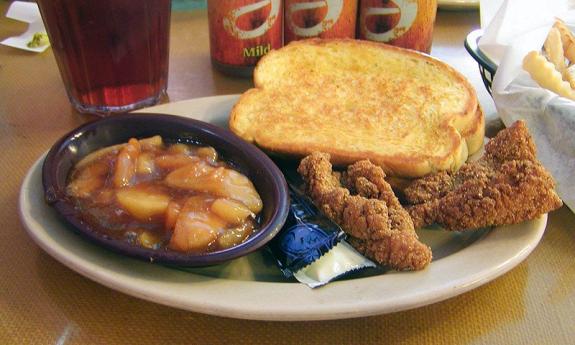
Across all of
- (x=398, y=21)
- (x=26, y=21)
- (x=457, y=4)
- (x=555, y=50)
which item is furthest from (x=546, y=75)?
(x=26, y=21)

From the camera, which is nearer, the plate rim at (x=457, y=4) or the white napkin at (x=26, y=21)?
the white napkin at (x=26, y=21)

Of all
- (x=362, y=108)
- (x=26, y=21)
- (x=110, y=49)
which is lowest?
(x=26, y=21)

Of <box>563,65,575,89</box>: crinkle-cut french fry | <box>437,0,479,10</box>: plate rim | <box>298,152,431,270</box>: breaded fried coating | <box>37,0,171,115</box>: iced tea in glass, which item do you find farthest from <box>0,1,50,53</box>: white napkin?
<box>563,65,575,89</box>: crinkle-cut french fry

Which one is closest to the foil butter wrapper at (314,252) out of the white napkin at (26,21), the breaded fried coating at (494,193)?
the breaded fried coating at (494,193)

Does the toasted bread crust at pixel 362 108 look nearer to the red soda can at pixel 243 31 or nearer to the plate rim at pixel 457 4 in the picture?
the red soda can at pixel 243 31

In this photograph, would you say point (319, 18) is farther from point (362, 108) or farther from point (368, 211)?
point (368, 211)

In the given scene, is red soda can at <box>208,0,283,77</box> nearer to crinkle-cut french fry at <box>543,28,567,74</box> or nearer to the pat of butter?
crinkle-cut french fry at <box>543,28,567,74</box>
